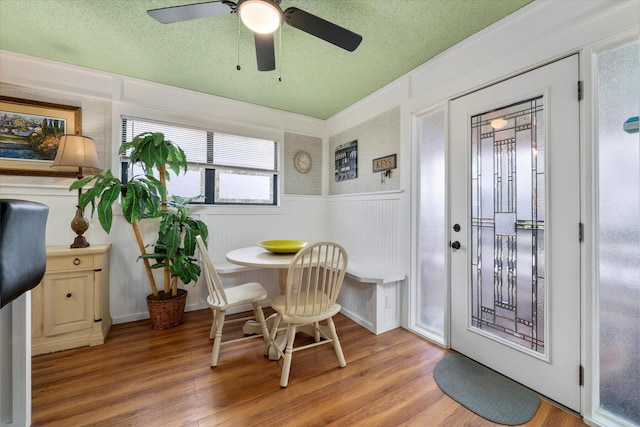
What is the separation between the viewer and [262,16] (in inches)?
56.7

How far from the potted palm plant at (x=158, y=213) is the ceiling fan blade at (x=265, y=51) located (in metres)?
1.26

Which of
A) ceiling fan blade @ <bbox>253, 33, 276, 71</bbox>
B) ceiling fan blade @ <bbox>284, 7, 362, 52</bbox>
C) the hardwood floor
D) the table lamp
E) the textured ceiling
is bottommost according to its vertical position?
the hardwood floor

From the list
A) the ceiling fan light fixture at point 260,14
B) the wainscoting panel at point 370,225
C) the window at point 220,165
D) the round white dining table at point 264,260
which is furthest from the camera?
the window at point 220,165

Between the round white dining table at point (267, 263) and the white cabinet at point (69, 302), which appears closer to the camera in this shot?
the round white dining table at point (267, 263)

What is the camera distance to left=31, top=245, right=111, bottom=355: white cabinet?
2076mm

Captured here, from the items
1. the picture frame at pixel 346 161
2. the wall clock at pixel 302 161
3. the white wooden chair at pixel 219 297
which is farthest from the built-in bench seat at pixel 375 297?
the wall clock at pixel 302 161

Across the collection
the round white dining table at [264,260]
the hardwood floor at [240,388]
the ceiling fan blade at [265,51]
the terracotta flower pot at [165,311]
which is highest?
the ceiling fan blade at [265,51]

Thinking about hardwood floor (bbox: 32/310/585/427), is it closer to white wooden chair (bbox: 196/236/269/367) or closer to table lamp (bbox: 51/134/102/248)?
white wooden chair (bbox: 196/236/269/367)

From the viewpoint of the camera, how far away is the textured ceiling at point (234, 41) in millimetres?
1769

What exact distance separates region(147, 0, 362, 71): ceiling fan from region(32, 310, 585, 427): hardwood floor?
221cm

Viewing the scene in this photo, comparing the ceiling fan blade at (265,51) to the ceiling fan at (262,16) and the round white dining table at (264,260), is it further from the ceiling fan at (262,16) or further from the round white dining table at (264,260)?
the round white dining table at (264,260)

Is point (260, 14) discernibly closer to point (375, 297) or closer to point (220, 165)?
point (220, 165)

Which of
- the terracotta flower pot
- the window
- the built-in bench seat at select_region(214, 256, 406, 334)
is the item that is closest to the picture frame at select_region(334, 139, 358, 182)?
the window

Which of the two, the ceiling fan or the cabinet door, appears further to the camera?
the cabinet door
